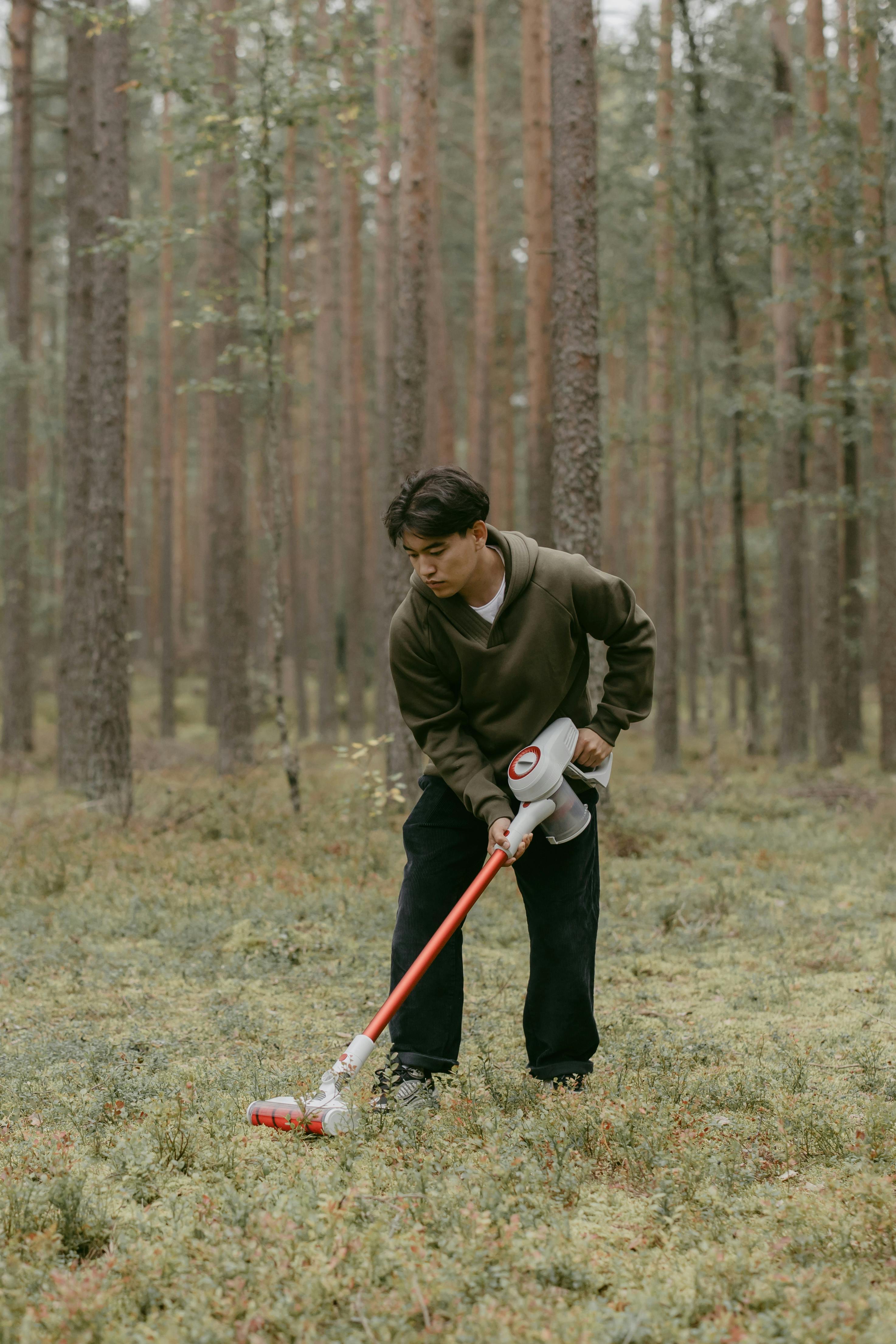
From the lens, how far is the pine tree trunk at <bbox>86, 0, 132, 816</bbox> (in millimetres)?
10492

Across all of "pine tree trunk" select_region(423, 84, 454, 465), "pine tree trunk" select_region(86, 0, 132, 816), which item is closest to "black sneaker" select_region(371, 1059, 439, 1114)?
"pine tree trunk" select_region(86, 0, 132, 816)

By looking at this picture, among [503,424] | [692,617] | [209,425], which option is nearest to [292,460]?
[209,425]

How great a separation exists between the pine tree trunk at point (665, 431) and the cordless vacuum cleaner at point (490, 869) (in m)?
11.5

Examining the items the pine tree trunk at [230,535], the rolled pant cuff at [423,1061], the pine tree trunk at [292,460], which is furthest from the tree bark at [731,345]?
the rolled pant cuff at [423,1061]

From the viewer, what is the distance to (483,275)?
18641mm

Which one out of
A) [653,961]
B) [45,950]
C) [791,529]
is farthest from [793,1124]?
[791,529]

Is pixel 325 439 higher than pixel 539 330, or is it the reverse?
pixel 539 330

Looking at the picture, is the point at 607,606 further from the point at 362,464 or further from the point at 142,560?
the point at 142,560

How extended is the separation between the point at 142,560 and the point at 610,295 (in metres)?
21.5

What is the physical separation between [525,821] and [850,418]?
12.6 m

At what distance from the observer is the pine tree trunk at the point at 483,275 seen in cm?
1798

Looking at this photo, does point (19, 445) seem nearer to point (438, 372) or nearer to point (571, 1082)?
point (438, 372)

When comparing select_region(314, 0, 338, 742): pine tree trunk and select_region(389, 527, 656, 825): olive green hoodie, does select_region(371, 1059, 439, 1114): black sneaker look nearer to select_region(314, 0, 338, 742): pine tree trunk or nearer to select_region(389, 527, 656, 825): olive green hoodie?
select_region(389, 527, 656, 825): olive green hoodie

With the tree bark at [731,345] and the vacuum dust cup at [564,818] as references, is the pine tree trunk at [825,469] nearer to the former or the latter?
the tree bark at [731,345]
